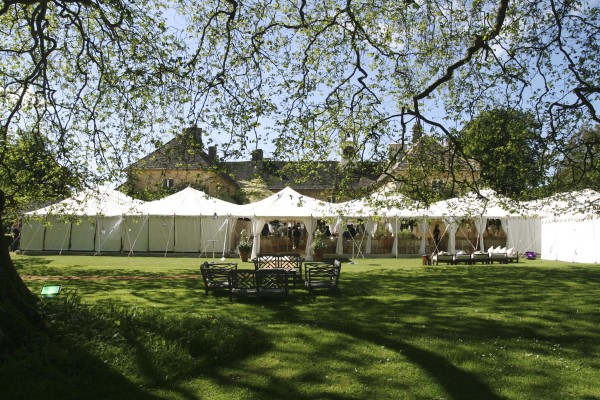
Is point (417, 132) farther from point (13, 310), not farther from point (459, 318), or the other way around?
point (13, 310)

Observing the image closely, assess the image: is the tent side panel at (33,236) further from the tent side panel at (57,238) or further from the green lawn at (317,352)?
the green lawn at (317,352)

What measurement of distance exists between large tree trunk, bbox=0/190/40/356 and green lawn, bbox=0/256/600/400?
9.7 inches

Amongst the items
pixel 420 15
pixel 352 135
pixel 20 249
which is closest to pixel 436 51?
pixel 420 15

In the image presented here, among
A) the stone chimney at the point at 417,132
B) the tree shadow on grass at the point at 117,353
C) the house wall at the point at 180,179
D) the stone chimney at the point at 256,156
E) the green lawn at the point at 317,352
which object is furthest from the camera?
the stone chimney at the point at 417,132

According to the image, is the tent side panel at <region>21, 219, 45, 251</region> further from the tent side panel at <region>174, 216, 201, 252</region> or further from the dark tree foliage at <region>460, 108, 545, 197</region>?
the dark tree foliage at <region>460, 108, 545, 197</region>

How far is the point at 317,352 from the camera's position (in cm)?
748

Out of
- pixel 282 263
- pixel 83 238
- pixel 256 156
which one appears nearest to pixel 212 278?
pixel 256 156

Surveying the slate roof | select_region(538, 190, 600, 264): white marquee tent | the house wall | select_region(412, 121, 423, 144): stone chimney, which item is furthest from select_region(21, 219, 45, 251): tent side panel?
select_region(538, 190, 600, 264): white marquee tent

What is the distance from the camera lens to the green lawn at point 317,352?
5.86 m

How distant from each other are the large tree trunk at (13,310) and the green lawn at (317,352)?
9.7 inches

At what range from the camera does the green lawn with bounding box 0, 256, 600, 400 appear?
586cm

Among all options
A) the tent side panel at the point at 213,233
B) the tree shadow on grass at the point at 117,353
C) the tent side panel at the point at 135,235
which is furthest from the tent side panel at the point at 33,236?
the tree shadow on grass at the point at 117,353

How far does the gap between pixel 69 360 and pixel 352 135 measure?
34.8ft

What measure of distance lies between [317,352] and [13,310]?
4.10 m
